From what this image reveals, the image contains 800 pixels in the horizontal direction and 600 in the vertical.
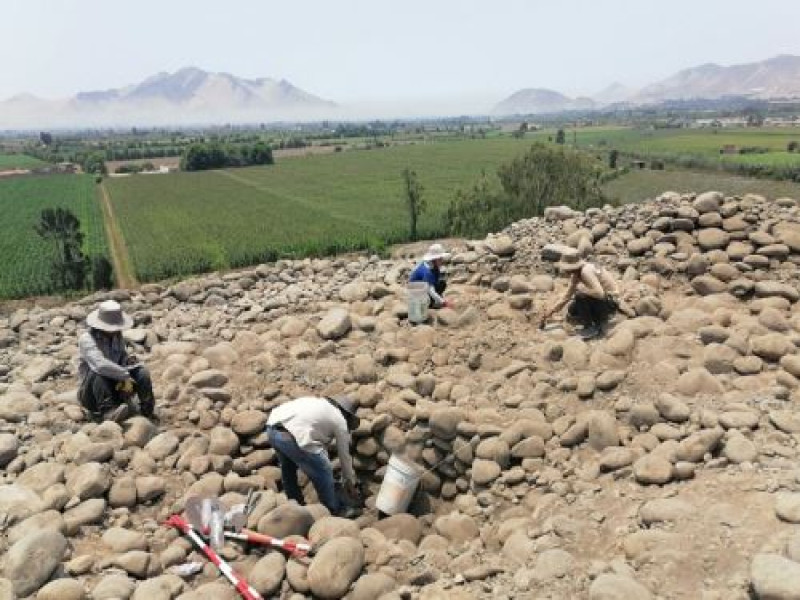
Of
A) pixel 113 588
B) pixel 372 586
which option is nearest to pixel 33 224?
pixel 113 588

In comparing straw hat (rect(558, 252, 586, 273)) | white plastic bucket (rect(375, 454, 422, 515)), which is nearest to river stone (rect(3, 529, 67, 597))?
white plastic bucket (rect(375, 454, 422, 515))

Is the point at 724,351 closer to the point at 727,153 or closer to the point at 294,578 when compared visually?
the point at 294,578

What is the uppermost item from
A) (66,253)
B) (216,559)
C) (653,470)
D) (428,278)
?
(428,278)

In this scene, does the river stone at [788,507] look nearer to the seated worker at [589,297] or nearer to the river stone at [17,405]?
the seated worker at [589,297]

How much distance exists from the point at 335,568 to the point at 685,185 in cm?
6378

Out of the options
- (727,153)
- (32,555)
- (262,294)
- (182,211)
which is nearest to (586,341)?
(32,555)

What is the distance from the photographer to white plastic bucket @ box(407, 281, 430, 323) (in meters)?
9.59

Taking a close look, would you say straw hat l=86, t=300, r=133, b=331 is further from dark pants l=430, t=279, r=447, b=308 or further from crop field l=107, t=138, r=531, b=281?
crop field l=107, t=138, r=531, b=281

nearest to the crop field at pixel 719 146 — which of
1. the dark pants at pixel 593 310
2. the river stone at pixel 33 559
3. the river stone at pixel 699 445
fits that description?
the dark pants at pixel 593 310

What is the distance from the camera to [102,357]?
7449mm

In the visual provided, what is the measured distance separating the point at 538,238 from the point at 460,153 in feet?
342

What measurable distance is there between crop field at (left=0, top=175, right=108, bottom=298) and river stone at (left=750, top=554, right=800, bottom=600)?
36233 millimetres

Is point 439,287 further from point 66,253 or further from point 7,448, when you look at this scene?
point 66,253

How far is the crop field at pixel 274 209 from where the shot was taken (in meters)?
41.0
